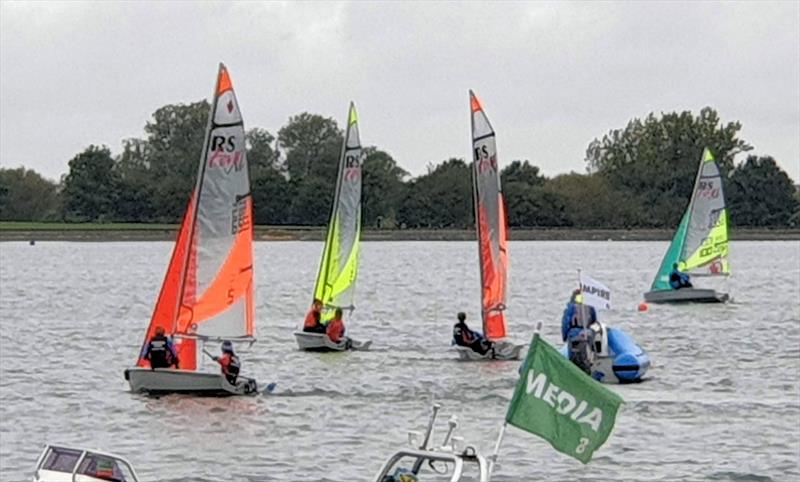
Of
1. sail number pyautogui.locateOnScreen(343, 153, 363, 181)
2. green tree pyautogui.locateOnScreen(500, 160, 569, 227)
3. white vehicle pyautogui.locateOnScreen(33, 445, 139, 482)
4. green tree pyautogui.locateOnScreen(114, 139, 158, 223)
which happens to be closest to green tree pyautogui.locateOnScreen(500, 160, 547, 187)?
green tree pyautogui.locateOnScreen(500, 160, 569, 227)

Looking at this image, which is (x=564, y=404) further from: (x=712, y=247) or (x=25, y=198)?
(x=25, y=198)

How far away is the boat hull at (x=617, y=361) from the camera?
35.5 metres

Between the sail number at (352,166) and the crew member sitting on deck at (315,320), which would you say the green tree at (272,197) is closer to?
the sail number at (352,166)

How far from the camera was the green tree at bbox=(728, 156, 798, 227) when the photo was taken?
541 ft

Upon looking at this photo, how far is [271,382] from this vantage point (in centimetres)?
3725

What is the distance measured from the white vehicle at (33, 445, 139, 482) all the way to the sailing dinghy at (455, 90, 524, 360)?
21.3 metres

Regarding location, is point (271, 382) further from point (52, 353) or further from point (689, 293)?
point (689, 293)

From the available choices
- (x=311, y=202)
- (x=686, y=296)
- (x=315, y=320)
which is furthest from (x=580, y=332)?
(x=311, y=202)

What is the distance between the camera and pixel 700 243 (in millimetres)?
63906

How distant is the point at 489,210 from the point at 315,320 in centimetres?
516

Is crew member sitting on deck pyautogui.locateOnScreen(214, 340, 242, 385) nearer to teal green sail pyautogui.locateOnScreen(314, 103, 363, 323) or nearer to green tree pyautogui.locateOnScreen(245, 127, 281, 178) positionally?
teal green sail pyautogui.locateOnScreen(314, 103, 363, 323)

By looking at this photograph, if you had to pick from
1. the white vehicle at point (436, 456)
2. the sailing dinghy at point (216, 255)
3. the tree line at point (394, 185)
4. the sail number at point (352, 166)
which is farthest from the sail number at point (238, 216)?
the tree line at point (394, 185)

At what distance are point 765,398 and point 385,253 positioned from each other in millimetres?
120357

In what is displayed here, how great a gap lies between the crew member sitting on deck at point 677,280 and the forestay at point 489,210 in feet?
72.9
